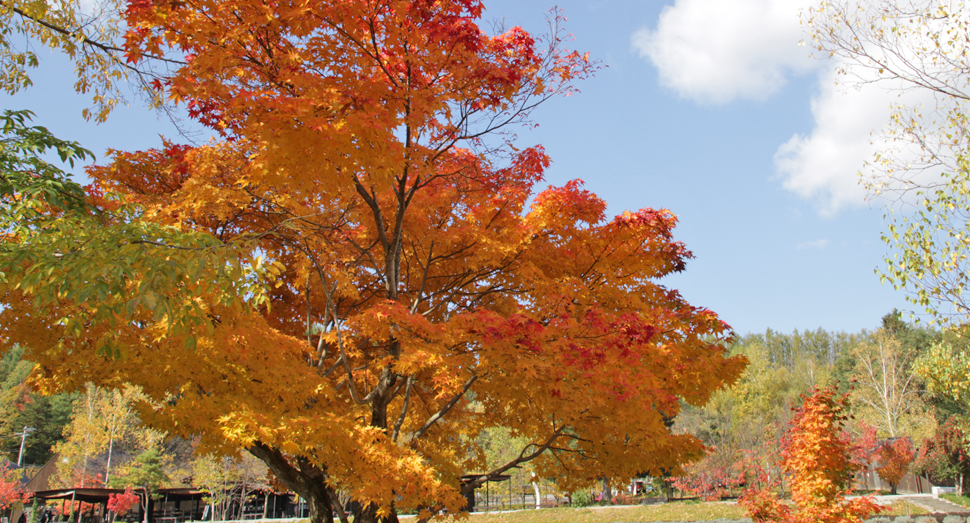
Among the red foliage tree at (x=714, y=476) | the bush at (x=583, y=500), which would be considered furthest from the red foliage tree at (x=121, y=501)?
the red foliage tree at (x=714, y=476)

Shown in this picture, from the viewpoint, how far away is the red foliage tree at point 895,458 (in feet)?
86.0

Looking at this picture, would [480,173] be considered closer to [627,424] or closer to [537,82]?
[537,82]

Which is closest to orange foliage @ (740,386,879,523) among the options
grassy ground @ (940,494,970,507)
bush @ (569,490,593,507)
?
grassy ground @ (940,494,970,507)

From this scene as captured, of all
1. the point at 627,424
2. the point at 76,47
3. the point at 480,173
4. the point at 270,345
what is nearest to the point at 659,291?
the point at 627,424

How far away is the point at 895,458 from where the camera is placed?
26.3 metres

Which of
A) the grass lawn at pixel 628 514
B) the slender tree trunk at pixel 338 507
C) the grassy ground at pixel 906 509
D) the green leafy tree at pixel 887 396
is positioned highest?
the green leafy tree at pixel 887 396

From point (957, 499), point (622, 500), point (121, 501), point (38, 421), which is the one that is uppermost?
point (38, 421)

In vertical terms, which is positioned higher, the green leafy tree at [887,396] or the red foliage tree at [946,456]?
the green leafy tree at [887,396]

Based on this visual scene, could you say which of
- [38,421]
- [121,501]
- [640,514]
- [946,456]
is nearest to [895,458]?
[946,456]

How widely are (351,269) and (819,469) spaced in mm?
8581

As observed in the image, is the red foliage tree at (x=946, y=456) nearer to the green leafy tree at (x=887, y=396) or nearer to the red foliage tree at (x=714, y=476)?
the green leafy tree at (x=887, y=396)

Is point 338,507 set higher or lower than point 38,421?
lower

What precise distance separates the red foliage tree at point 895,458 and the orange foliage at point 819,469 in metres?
21.4

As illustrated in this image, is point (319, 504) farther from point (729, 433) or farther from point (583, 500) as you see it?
point (729, 433)
